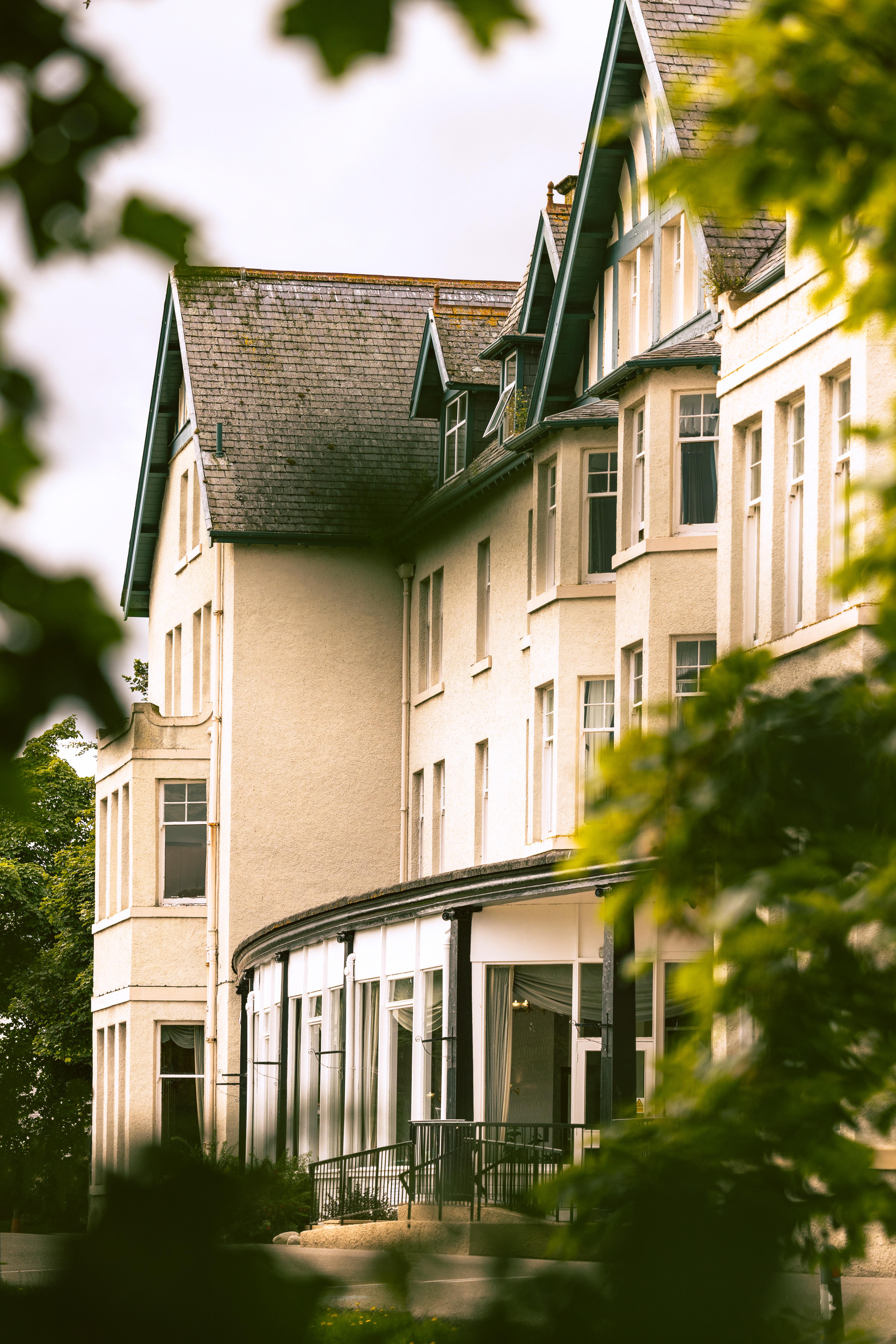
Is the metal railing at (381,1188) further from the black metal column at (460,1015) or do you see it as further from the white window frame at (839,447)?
the white window frame at (839,447)

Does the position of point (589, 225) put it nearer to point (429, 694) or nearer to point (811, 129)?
point (429, 694)

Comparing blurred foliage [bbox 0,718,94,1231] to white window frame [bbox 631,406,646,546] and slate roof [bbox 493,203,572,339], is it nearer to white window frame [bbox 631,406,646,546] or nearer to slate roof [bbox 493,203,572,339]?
white window frame [bbox 631,406,646,546]

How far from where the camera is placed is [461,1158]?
1939cm

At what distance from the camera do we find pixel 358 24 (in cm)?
147

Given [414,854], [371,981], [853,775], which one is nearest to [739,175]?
[853,775]

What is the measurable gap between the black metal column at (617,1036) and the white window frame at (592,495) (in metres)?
6.81

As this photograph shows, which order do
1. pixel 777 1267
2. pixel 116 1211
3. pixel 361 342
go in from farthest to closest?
pixel 361 342, pixel 777 1267, pixel 116 1211

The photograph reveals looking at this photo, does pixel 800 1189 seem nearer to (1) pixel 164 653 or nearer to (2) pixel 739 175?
(2) pixel 739 175

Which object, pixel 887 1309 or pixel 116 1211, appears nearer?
pixel 116 1211

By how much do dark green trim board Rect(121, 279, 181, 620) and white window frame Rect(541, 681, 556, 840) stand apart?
36.4 feet

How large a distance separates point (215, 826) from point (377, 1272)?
30.9 metres

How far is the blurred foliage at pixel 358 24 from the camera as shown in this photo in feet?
4.76

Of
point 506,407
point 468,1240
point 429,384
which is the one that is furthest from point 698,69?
point 468,1240

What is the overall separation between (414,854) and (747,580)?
48.4ft
